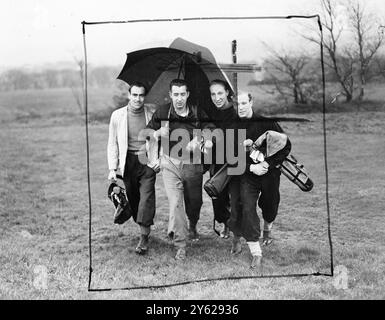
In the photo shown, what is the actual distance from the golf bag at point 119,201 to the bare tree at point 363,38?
3.06m

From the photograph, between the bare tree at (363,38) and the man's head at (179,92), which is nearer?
the man's head at (179,92)

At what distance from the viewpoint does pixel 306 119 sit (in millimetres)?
5516

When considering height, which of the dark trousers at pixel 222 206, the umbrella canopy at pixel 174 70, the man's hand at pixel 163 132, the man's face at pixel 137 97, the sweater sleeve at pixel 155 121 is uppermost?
the umbrella canopy at pixel 174 70

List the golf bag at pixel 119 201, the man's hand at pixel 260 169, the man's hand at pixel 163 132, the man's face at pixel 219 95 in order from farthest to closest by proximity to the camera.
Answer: the golf bag at pixel 119 201, the man's hand at pixel 163 132, the man's face at pixel 219 95, the man's hand at pixel 260 169

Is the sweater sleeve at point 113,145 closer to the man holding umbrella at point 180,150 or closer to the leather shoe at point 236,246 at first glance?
the man holding umbrella at point 180,150

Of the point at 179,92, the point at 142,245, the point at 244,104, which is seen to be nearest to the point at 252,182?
the point at 244,104

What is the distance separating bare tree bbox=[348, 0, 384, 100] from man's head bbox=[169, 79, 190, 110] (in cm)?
220

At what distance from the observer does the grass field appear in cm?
447

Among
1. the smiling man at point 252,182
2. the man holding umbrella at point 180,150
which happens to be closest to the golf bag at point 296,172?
the smiling man at point 252,182

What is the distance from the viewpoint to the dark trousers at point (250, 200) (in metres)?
4.84

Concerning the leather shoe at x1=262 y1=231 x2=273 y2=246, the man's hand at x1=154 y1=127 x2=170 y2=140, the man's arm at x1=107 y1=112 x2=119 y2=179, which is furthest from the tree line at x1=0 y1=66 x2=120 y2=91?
the leather shoe at x1=262 y1=231 x2=273 y2=246

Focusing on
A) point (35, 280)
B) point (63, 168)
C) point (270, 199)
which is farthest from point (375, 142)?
point (63, 168)

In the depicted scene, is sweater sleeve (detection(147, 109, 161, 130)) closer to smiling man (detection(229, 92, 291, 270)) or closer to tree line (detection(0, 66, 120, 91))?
smiling man (detection(229, 92, 291, 270))

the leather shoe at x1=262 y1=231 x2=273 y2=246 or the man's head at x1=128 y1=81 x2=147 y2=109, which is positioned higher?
the man's head at x1=128 y1=81 x2=147 y2=109
